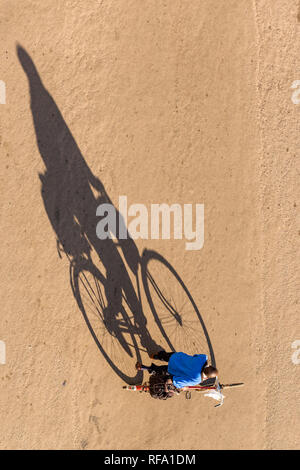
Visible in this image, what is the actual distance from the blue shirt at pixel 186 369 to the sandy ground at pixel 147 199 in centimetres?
70

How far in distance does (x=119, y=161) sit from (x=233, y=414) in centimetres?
426

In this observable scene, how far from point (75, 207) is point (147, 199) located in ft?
3.51

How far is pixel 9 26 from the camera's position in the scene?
5754mm

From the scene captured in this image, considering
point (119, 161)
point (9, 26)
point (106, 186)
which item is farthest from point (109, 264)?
point (9, 26)

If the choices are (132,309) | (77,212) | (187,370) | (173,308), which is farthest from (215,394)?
(77,212)

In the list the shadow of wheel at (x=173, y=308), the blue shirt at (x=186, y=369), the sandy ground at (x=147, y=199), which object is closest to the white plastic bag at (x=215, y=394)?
the sandy ground at (x=147, y=199)

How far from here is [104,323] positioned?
19.5 ft

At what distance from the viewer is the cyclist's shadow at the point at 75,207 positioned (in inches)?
231

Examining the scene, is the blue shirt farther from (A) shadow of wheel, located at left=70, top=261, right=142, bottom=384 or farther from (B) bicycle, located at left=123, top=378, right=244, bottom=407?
(A) shadow of wheel, located at left=70, top=261, right=142, bottom=384

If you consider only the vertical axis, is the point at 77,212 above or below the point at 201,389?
above

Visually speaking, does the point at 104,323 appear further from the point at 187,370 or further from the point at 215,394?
the point at 215,394

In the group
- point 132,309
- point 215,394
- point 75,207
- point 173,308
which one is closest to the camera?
point 215,394

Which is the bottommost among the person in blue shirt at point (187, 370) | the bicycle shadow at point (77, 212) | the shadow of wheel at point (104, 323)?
the person in blue shirt at point (187, 370)

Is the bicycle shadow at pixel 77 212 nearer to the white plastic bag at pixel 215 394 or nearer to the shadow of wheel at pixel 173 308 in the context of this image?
the shadow of wheel at pixel 173 308
